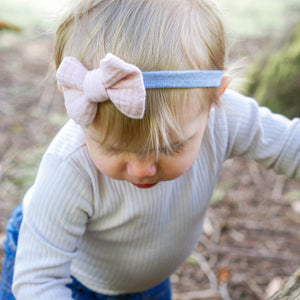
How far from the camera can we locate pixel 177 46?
1.02 meters

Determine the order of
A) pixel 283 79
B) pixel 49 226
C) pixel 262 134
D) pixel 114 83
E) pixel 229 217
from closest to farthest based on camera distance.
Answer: pixel 114 83
pixel 49 226
pixel 262 134
pixel 229 217
pixel 283 79

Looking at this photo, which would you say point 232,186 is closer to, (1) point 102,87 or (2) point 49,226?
(2) point 49,226

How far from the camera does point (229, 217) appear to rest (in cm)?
251

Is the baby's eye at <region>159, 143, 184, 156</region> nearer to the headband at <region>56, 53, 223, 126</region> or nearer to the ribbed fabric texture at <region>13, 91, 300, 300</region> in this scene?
the headband at <region>56, 53, 223, 126</region>

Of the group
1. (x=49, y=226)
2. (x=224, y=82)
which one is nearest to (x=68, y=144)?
(x=49, y=226)

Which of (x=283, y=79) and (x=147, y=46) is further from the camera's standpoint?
(x=283, y=79)

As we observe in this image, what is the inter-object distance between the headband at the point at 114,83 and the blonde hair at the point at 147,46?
2 centimetres

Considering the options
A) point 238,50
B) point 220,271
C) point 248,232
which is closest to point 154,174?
point 220,271

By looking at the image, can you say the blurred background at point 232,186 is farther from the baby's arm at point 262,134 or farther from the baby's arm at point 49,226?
the baby's arm at point 49,226

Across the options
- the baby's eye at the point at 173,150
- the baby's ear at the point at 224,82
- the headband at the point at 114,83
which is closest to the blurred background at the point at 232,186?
the baby's ear at the point at 224,82

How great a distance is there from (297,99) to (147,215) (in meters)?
1.78

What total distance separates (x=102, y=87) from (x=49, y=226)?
0.51m

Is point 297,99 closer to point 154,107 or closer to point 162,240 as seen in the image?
point 162,240

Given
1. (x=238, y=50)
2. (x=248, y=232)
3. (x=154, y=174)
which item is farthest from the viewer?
(x=238, y=50)
